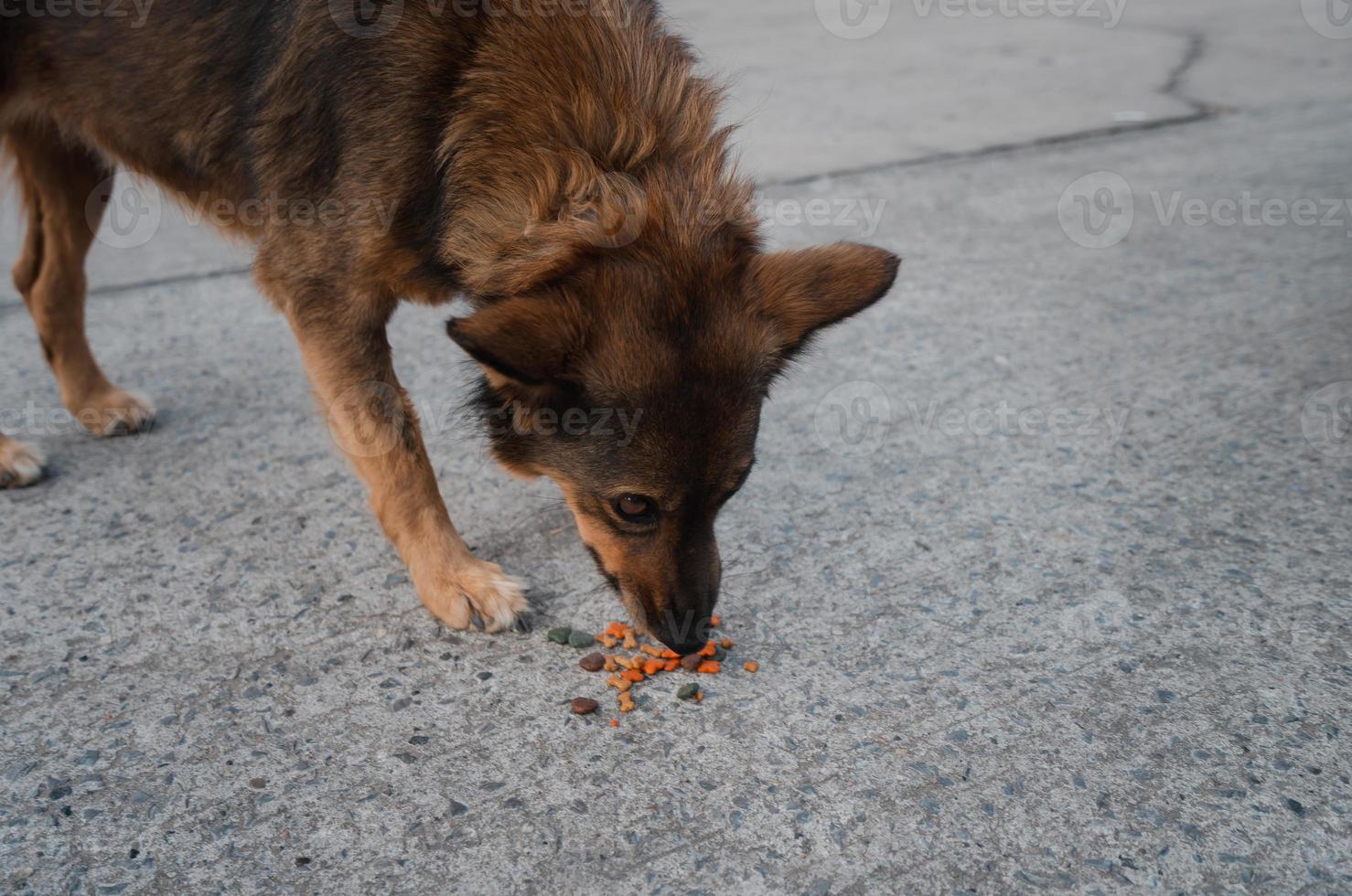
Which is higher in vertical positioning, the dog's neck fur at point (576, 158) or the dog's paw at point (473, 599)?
the dog's neck fur at point (576, 158)

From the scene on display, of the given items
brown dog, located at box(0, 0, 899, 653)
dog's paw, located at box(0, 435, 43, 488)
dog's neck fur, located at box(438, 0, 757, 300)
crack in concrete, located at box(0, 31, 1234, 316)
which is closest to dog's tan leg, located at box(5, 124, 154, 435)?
dog's paw, located at box(0, 435, 43, 488)

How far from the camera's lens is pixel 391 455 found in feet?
10.4

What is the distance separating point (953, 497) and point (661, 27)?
1.84 metres

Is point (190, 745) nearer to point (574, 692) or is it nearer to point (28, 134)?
point (574, 692)

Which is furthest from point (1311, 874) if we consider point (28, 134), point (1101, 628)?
point (28, 134)

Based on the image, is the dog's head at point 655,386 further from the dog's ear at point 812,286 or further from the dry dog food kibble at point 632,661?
the dry dog food kibble at point 632,661

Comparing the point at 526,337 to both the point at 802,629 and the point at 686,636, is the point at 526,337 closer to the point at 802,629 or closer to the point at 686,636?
the point at 686,636

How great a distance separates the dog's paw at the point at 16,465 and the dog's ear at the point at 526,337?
87.4 inches

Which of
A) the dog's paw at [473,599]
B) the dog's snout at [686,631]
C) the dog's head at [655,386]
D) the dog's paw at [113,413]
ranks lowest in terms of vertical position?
the dog's paw at [113,413]

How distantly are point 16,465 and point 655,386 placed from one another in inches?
101

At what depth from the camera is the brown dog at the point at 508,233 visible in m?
2.53

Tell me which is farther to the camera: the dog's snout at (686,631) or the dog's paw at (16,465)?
the dog's paw at (16,465)

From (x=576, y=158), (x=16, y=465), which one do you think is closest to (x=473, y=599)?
(x=576, y=158)

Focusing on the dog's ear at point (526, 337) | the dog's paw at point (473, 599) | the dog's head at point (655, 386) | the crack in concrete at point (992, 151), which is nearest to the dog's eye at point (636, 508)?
the dog's head at point (655, 386)
